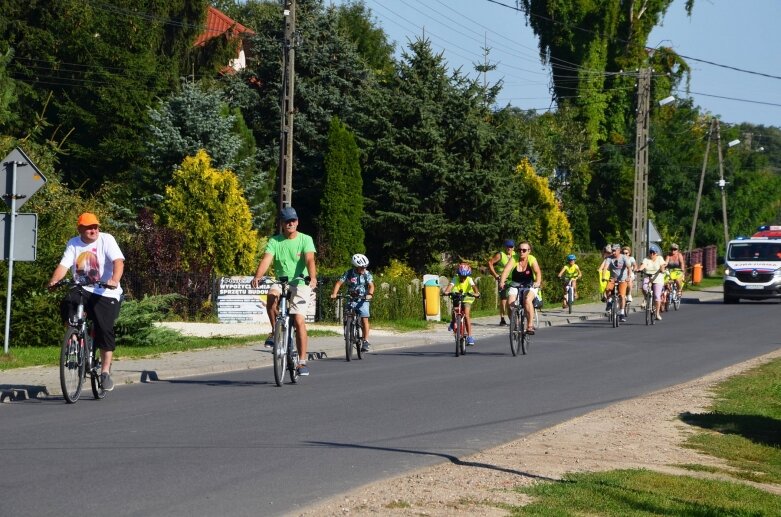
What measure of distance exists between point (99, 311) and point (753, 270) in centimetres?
3674

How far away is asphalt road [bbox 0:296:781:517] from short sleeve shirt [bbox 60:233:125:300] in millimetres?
1153

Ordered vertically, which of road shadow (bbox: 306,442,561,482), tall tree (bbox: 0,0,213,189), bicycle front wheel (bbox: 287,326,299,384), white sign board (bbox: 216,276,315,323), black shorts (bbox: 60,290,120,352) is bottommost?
road shadow (bbox: 306,442,561,482)

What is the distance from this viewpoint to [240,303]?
28.8 m

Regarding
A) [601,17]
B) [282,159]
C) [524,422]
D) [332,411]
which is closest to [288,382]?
[332,411]

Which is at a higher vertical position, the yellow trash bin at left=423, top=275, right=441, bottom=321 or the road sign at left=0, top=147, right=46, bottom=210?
the road sign at left=0, top=147, right=46, bottom=210

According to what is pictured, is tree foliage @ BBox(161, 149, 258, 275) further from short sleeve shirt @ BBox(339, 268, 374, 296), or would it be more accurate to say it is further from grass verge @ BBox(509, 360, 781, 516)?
grass verge @ BBox(509, 360, 781, 516)

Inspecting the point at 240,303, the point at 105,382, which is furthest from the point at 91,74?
the point at 105,382

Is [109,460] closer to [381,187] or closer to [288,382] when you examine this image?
[288,382]

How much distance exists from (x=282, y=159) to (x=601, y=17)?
44.9 meters

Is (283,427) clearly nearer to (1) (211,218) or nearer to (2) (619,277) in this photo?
(2) (619,277)

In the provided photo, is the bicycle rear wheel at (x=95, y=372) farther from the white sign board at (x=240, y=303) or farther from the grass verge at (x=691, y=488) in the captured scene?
the white sign board at (x=240, y=303)

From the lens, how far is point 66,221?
2283cm

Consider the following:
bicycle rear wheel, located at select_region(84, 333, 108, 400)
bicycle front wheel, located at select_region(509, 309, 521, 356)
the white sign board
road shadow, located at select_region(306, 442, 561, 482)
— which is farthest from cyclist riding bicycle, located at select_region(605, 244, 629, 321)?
road shadow, located at select_region(306, 442, 561, 482)

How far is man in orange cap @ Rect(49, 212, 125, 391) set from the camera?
44.2 ft
